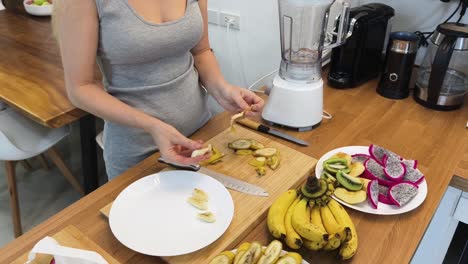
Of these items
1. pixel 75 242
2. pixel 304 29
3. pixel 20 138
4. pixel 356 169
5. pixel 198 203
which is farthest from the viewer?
pixel 20 138

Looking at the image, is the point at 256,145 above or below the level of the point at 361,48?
below

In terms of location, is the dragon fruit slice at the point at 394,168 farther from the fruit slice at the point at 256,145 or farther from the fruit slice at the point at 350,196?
the fruit slice at the point at 256,145

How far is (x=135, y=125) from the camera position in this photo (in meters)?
0.91

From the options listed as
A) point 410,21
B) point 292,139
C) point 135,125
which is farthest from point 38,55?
point 410,21

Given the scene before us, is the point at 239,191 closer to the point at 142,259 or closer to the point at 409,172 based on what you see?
the point at 142,259

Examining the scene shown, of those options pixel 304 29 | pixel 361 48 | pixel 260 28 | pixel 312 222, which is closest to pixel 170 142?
pixel 312 222

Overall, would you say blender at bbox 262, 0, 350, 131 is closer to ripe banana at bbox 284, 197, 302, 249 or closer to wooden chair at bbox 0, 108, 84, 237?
ripe banana at bbox 284, 197, 302, 249

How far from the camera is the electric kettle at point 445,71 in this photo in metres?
1.23

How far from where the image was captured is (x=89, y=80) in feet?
3.00

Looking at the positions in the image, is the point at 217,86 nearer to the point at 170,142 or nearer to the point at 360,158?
the point at 170,142

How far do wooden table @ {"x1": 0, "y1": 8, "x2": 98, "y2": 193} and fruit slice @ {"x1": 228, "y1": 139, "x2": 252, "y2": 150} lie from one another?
687 mm

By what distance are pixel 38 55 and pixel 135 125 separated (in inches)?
46.5

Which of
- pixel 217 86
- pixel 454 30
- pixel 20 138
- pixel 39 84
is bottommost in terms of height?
pixel 20 138

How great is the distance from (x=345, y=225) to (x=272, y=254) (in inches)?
6.6
